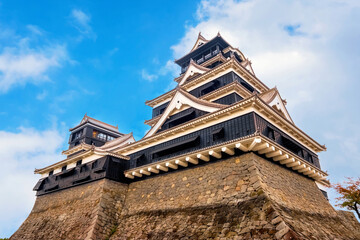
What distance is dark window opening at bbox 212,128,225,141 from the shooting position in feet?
44.3

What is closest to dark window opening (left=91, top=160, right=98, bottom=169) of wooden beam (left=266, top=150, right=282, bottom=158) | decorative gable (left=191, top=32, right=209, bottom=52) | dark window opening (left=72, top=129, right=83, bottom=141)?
wooden beam (left=266, top=150, right=282, bottom=158)

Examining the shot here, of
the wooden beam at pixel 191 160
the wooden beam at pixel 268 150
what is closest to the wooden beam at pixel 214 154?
the wooden beam at pixel 191 160

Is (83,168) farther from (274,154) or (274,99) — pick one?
(274,99)

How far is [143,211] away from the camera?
49.7 feet

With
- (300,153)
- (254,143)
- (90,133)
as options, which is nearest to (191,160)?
(254,143)

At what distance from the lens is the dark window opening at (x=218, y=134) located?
13495mm

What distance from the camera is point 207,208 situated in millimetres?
11836

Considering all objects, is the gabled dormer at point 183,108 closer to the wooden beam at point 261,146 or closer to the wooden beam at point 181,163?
the wooden beam at point 181,163

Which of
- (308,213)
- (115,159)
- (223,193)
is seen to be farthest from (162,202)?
(308,213)

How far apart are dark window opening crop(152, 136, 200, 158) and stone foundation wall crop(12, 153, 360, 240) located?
1.43 meters

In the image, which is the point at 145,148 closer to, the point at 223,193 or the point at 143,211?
the point at 143,211

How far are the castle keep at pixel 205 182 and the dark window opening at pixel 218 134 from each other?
60 millimetres

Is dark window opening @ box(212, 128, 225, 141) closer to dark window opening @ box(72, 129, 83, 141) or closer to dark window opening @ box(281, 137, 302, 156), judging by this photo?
dark window opening @ box(281, 137, 302, 156)

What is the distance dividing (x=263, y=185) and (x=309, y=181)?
7.72 meters
